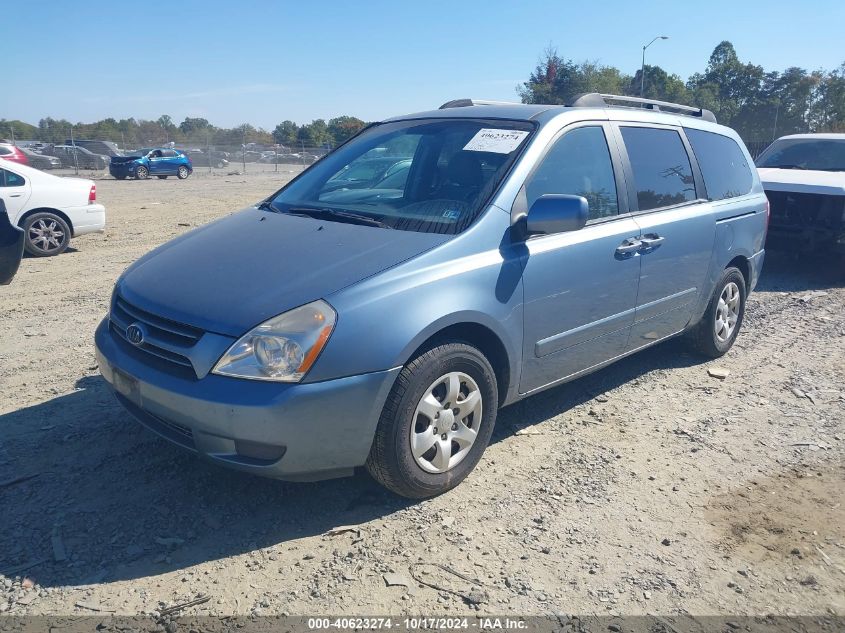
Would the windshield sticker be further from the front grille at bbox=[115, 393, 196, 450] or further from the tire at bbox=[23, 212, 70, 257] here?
the tire at bbox=[23, 212, 70, 257]

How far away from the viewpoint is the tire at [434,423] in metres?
3.17

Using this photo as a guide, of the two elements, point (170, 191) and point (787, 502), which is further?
point (170, 191)

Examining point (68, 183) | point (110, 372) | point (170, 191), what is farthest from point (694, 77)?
point (110, 372)

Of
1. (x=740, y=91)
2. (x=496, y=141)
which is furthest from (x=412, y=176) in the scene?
(x=740, y=91)

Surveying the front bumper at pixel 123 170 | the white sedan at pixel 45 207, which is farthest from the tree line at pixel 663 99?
the white sedan at pixel 45 207

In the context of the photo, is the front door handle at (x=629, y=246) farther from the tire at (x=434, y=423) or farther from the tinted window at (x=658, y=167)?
the tire at (x=434, y=423)

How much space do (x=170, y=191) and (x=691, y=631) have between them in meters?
23.3

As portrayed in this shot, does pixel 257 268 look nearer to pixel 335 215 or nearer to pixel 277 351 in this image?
pixel 277 351

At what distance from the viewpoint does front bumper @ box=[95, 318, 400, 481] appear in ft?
9.49

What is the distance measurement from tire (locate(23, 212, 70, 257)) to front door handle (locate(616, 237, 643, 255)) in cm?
874

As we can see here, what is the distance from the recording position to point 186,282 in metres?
3.39

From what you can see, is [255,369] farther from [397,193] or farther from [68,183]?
[68,183]

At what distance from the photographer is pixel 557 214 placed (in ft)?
11.8

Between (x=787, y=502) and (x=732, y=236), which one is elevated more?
(x=732, y=236)
